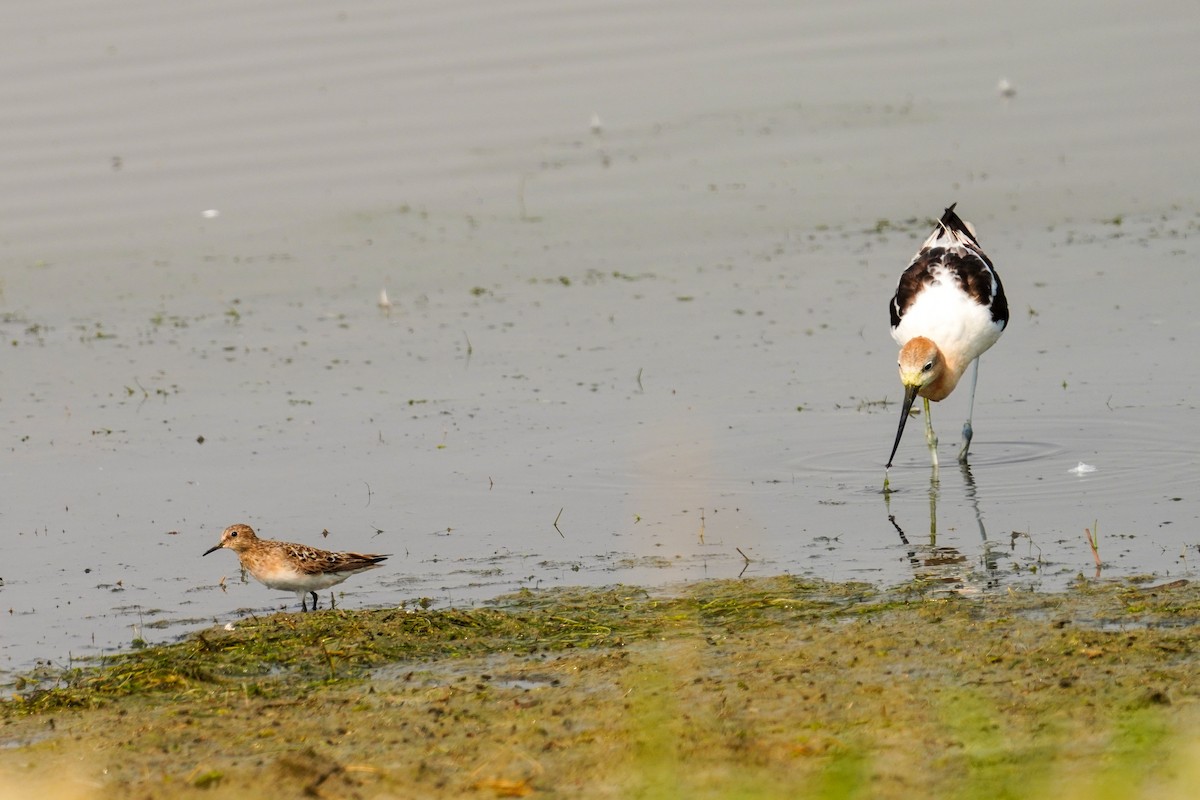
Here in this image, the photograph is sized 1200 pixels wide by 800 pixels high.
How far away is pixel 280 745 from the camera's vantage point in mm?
6734

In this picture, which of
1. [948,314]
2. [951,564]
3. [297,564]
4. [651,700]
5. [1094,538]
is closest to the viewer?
[651,700]

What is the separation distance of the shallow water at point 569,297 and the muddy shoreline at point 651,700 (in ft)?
3.14

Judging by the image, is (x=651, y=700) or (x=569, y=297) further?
(x=569, y=297)

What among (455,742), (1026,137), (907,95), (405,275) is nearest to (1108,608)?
(455,742)

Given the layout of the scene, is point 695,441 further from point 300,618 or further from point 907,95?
point 907,95

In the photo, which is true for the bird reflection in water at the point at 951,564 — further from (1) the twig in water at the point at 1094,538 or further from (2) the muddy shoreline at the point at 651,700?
(1) the twig in water at the point at 1094,538

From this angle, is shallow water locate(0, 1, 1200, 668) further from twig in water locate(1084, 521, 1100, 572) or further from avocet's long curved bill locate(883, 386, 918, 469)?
avocet's long curved bill locate(883, 386, 918, 469)

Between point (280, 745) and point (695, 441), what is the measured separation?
6125mm

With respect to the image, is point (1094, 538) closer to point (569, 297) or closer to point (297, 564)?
point (297, 564)

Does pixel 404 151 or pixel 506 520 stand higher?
pixel 404 151

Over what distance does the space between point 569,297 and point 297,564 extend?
8.03 meters

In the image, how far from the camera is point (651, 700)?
22.8 ft

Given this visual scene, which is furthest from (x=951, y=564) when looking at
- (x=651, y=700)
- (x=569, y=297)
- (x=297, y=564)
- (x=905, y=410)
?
(x=569, y=297)

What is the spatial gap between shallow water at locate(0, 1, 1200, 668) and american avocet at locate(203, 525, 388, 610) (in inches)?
15.4
